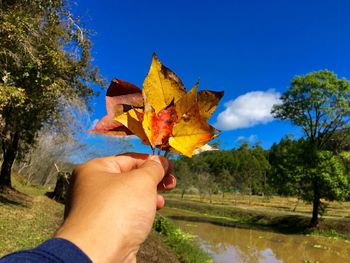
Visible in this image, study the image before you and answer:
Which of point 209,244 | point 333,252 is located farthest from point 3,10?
point 333,252

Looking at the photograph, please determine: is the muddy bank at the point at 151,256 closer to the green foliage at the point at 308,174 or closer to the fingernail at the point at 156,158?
the fingernail at the point at 156,158

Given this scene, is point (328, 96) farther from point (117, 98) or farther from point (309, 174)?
point (117, 98)

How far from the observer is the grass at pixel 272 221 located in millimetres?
23625

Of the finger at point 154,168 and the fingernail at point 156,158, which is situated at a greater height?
the fingernail at point 156,158

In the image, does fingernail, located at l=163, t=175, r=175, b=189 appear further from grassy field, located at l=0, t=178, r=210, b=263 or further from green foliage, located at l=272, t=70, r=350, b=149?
green foliage, located at l=272, t=70, r=350, b=149

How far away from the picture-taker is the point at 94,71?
42.1 feet

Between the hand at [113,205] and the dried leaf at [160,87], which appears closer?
the hand at [113,205]

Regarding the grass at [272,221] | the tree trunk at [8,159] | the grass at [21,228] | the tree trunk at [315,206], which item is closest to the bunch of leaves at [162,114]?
the grass at [21,228]

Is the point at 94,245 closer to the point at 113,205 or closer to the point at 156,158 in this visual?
the point at 113,205

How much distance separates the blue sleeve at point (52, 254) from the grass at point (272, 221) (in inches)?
943

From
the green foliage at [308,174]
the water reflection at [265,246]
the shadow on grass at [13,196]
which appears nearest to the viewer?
the shadow on grass at [13,196]

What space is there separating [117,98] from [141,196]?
0.34 metres

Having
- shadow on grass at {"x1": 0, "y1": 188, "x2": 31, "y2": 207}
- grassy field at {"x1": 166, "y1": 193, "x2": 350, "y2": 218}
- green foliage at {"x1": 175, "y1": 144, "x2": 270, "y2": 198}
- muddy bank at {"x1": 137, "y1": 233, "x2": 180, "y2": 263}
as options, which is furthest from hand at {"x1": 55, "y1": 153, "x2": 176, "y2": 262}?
green foliage at {"x1": 175, "y1": 144, "x2": 270, "y2": 198}

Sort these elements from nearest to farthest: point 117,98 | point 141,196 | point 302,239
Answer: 1. point 141,196
2. point 117,98
3. point 302,239
